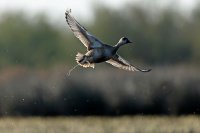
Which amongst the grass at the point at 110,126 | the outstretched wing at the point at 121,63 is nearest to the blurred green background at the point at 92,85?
the grass at the point at 110,126

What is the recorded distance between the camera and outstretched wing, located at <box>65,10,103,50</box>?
9.56 metres

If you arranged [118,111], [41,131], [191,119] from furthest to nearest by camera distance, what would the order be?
[118,111]
[191,119]
[41,131]

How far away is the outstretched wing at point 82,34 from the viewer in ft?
31.3

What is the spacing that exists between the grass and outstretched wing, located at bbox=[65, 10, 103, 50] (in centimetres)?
555

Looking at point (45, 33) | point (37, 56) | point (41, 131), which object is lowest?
point (41, 131)

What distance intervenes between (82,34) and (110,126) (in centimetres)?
718

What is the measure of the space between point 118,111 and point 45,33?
14.1 metres

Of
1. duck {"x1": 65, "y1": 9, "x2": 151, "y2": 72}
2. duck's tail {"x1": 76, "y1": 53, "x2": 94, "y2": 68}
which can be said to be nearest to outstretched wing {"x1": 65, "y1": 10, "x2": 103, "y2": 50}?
duck {"x1": 65, "y1": 9, "x2": 151, "y2": 72}

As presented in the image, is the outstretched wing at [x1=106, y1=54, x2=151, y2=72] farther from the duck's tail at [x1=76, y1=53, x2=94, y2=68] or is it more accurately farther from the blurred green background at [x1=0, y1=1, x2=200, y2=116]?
the blurred green background at [x1=0, y1=1, x2=200, y2=116]

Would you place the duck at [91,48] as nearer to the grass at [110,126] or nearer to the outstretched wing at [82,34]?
the outstretched wing at [82,34]

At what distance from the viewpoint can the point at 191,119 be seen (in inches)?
727

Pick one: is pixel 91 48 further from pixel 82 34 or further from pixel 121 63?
pixel 121 63

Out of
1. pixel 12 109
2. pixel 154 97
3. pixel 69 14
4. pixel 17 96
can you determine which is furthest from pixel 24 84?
pixel 69 14

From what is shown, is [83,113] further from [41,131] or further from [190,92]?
[41,131]
